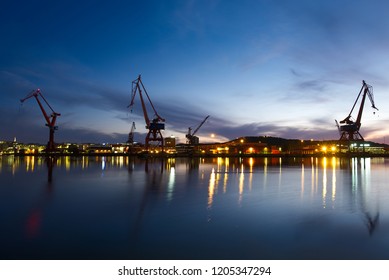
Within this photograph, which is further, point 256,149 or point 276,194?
point 256,149

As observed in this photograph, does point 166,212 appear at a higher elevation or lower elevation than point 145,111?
lower

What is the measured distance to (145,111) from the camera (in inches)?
2785

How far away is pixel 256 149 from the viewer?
110m

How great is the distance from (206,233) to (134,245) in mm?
1809

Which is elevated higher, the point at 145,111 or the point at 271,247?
the point at 145,111

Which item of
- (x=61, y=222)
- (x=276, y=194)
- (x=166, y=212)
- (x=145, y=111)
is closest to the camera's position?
(x=61, y=222)

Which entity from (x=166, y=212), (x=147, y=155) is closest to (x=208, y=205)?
(x=166, y=212)

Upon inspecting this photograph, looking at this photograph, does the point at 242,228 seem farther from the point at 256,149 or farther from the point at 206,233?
the point at 256,149
